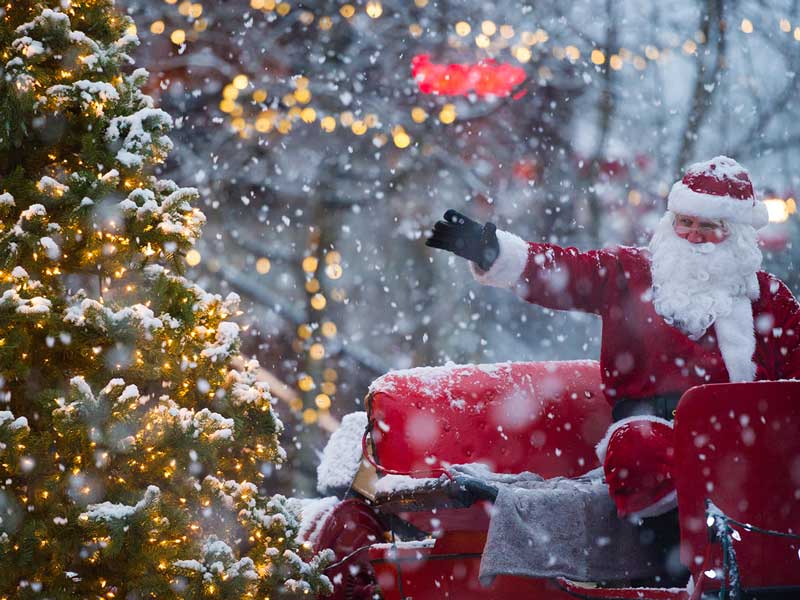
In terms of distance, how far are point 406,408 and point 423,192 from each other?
258 inches

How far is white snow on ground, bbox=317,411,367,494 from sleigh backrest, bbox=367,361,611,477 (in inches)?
25.1

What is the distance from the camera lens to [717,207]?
3.78 meters

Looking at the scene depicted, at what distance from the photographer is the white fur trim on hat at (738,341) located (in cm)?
360

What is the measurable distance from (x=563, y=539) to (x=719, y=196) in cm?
164

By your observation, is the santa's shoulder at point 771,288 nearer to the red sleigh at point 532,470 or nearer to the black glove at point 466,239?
the red sleigh at point 532,470

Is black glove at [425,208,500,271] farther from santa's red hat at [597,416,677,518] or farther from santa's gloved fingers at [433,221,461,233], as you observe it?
santa's red hat at [597,416,677,518]

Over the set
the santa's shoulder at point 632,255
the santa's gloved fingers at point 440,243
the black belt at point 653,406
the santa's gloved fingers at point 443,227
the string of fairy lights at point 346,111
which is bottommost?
the string of fairy lights at point 346,111

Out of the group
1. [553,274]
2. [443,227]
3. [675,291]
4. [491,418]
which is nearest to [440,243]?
[443,227]

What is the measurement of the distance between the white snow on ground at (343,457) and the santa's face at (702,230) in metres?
1.76

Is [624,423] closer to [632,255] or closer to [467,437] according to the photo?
[467,437]

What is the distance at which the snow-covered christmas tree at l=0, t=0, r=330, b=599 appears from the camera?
2854mm

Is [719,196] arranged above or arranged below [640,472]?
above

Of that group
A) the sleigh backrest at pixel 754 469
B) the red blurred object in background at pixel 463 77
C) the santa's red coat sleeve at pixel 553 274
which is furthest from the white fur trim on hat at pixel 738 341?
the red blurred object in background at pixel 463 77

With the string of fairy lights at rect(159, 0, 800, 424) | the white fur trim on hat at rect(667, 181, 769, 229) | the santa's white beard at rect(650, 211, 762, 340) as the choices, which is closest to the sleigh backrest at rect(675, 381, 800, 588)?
the santa's white beard at rect(650, 211, 762, 340)
